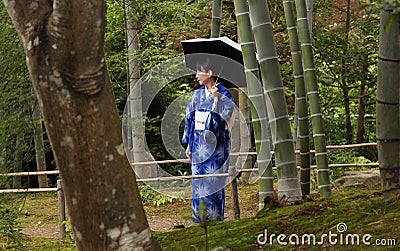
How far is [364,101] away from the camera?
10812 millimetres

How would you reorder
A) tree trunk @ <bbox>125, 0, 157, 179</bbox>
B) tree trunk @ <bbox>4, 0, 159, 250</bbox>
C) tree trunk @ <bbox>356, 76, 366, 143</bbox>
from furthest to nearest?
tree trunk @ <bbox>356, 76, 366, 143</bbox>
tree trunk @ <bbox>125, 0, 157, 179</bbox>
tree trunk @ <bbox>4, 0, 159, 250</bbox>

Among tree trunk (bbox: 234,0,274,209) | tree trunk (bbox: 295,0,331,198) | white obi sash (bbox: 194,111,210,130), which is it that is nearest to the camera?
tree trunk (bbox: 234,0,274,209)

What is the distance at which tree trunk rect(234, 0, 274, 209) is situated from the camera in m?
3.94

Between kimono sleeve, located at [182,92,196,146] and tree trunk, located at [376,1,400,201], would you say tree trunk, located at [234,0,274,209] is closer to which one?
kimono sleeve, located at [182,92,196,146]

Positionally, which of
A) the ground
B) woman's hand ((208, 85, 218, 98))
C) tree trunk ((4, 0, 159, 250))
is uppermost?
woman's hand ((208, 85, 218, 98))

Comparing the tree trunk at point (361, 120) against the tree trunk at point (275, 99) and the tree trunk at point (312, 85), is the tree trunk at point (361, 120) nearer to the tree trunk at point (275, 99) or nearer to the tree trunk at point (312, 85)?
the tree trunk at point (312, 85)

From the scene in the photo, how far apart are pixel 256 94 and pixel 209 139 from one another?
1.25 meters

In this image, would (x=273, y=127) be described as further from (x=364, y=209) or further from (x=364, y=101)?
(x=364, y=101)

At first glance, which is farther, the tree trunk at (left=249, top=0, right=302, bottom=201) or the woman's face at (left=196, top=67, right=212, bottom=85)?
the woman's face at (left=196, top=67, right=212, bottom=85)

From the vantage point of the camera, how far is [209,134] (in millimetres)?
5180

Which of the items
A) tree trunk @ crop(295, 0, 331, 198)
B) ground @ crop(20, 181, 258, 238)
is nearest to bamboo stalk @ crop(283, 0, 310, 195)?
tree trunk @ crop(295, 0, 331, 198)

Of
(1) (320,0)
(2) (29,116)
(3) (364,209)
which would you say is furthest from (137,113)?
(3) (364,209)

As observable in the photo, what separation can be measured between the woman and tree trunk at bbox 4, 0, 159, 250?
2.83 meters

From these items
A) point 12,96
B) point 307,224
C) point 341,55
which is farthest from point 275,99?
point 341,55
